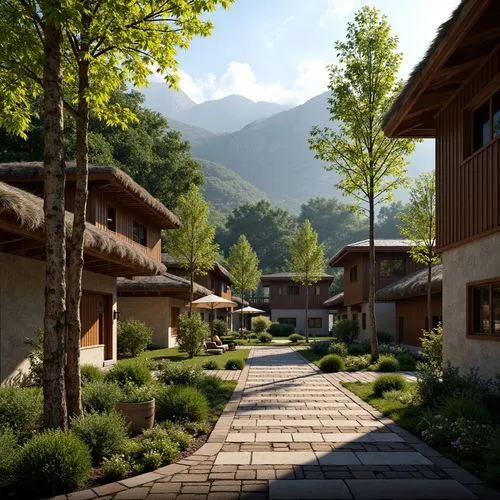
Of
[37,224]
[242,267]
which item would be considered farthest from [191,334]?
[242,267]

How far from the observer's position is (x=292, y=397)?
10.8 meters

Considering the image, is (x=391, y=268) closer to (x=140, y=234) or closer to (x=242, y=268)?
(x=140, y=234)

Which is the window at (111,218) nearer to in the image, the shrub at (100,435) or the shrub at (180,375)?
the shrub at (180,375)

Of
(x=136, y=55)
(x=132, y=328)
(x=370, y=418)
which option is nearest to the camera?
(x=136, y=55)

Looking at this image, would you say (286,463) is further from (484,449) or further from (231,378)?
(231,378)

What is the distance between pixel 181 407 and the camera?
7758mm

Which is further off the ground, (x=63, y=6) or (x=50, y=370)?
(x=63, y=6)

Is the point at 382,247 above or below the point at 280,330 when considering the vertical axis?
above

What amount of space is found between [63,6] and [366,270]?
2515 centimetres

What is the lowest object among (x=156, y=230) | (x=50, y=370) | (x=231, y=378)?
(x=231, y=378)

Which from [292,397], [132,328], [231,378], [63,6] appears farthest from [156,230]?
[63,6]

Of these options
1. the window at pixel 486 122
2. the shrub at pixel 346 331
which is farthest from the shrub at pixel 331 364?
the shrub at pixel 346 331

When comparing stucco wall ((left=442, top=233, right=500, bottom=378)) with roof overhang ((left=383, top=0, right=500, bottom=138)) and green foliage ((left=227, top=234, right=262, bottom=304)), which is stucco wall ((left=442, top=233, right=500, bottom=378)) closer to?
roof overhang ((left=383, top=0, right=500, bottom=138))

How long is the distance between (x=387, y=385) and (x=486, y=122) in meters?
5.53
